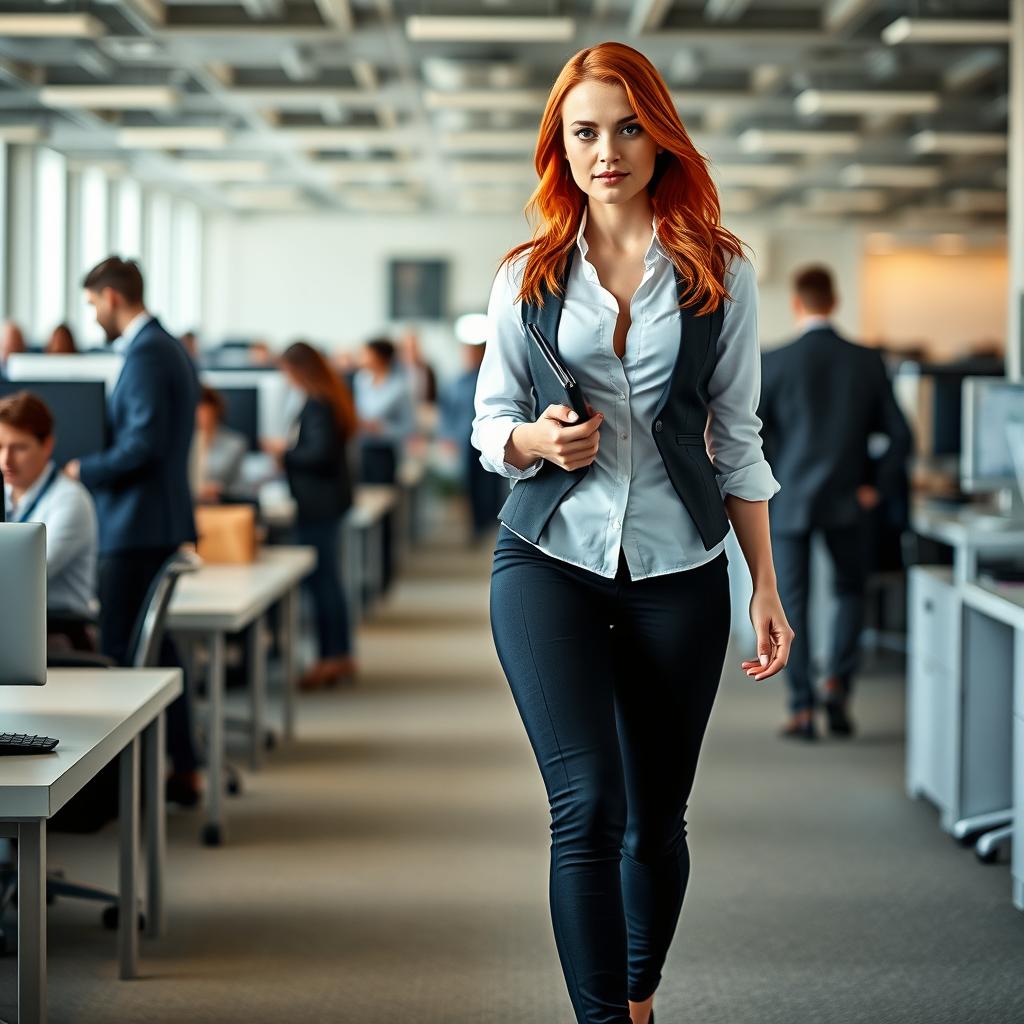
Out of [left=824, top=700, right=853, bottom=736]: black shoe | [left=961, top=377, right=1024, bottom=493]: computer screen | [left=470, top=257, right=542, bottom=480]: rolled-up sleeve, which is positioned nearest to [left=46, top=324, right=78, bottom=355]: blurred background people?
[left=824, top=700, right=853, bottom=736]: black shoe

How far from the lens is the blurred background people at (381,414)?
935cm

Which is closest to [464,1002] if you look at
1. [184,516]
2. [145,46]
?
[184,516]

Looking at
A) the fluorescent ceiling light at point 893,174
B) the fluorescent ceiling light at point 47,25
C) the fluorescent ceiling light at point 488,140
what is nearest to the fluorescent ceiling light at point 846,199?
the fluorescent ceiling light at point 893,174

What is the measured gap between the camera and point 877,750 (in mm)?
5426

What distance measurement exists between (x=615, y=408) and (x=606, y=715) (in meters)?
0.42

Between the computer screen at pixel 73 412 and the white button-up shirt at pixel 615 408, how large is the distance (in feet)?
9.10

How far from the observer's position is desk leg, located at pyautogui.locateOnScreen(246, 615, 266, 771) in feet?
15.6

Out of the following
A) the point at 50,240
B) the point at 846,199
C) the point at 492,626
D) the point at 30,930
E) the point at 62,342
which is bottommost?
the point at 30,930

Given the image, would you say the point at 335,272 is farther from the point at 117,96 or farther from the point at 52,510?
the point at 52,510

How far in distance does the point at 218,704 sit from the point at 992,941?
6.63ft

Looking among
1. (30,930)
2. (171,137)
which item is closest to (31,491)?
(30,930)

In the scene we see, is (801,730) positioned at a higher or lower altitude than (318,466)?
lower

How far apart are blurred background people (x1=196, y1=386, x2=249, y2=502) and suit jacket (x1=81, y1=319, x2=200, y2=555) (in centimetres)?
205

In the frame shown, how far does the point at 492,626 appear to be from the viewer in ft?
6.89
